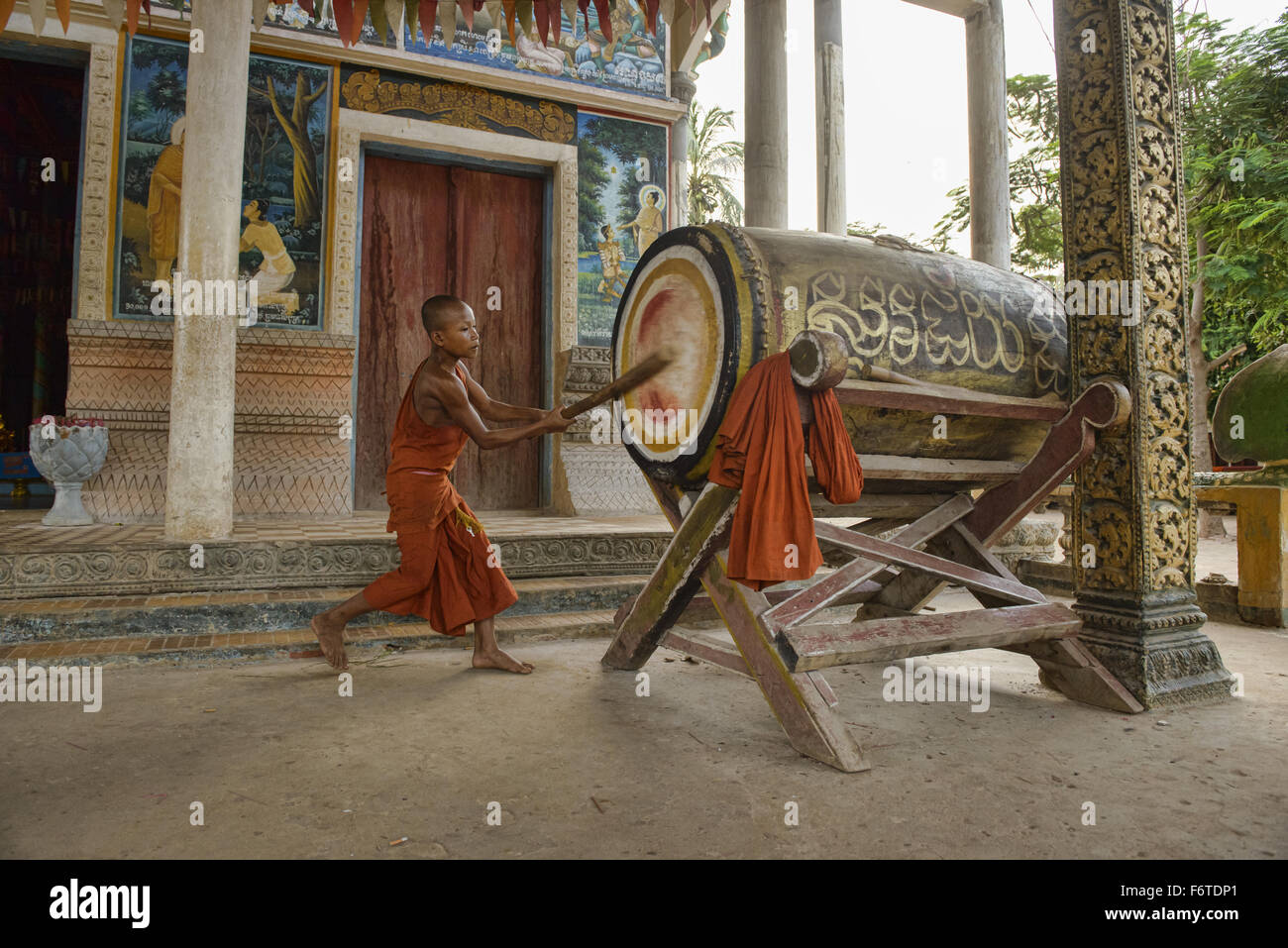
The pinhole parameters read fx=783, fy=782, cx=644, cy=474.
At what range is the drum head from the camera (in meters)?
2.61

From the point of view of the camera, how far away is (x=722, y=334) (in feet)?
8.64

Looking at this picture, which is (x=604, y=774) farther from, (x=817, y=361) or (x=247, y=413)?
(x=247, y=413)

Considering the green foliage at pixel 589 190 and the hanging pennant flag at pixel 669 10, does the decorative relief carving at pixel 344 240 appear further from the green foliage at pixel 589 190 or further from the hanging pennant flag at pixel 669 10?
the hanging pennant flag at pixel 669 10

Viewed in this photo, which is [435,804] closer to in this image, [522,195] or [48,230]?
[522,195]

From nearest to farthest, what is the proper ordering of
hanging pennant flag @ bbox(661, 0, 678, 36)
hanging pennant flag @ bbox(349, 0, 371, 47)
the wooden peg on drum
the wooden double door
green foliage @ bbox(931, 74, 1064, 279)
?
the wooden peg on drum < hanging pennant flag @ bbox(349, 0, 371, 47) < hanging pennant flag @ bbox(661, 0, 678, 36) < the wooden double door < green foliage @ bbox(931, 74, 1064, 279)

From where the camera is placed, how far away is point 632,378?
9.52 ft

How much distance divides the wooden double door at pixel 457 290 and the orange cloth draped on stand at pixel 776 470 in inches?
203

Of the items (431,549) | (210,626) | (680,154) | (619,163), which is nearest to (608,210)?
(619,163)

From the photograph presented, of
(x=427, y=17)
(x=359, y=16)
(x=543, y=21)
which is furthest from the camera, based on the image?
(x=427, y=17)


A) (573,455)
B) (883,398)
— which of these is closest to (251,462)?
(573,455)

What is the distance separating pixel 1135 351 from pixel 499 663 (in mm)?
2825

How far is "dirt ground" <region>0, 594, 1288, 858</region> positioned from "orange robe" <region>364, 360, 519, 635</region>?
35 cm

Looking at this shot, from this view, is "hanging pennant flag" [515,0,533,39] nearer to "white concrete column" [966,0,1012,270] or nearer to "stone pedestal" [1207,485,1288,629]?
"white concrete column" [966,0,1012,270]

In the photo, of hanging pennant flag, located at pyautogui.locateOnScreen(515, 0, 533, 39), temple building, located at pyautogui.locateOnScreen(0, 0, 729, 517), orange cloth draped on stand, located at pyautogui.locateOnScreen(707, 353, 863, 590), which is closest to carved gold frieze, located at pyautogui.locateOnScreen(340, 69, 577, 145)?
temple building, located at pyautogui.locateOnScreen(0, 0, 729, 517)
